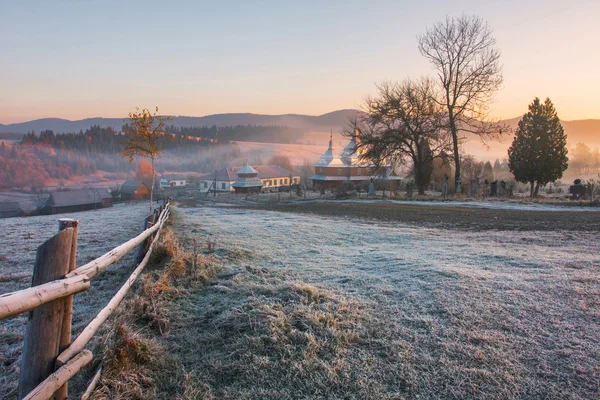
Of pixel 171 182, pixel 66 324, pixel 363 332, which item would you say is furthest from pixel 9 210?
pixel 363 332

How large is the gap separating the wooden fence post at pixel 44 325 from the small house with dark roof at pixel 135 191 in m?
62.7

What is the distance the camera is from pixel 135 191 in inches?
2467

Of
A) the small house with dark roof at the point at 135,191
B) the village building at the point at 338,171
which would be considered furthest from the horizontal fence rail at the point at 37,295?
the small house with dark roof at the point at 135,191

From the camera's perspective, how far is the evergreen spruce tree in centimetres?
3127

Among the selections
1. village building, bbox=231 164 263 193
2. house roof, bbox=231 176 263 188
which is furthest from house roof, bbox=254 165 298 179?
house roof, bbox=231 176 263 188

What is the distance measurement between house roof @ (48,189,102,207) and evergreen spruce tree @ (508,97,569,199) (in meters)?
47.6

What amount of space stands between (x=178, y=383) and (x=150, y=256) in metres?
4.00

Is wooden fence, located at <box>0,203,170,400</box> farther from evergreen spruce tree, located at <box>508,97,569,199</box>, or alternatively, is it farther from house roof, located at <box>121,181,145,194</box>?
house roof, located at <box>121,181,145,194</box>

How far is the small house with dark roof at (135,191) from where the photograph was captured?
61.0 meters

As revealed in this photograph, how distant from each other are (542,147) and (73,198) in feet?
168

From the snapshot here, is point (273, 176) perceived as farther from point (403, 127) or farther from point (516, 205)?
point (516, 205)

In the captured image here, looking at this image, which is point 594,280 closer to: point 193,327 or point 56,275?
point 193,327

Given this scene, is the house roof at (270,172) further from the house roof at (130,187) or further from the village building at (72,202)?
the village building at (72,202)

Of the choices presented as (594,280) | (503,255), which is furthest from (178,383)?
(503,255)
